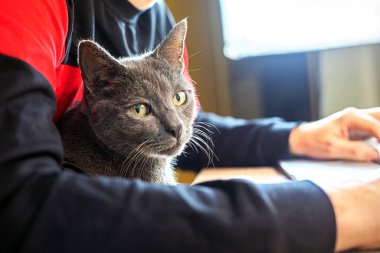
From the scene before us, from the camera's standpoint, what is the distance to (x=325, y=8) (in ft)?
4.44

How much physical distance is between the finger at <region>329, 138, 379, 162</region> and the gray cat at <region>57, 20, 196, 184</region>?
35cm

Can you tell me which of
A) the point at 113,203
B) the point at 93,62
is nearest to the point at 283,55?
the point at 93,62

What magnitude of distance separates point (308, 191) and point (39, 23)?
0.44m

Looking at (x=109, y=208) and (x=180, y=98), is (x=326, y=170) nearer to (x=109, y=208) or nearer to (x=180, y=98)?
(x=180, y=98)

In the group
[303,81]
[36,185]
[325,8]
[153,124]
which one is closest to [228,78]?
[303,81]

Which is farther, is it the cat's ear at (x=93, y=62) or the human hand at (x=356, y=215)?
the cat's ear at (x=93, y=62)

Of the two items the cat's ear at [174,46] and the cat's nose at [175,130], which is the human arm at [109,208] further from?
the cat's ear at [174,46]

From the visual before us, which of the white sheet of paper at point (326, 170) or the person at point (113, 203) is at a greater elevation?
the person at point (113, 203)

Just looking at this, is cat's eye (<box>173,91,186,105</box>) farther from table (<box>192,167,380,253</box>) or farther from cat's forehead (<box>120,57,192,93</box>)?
table (<box>192,167,380,253</box>)

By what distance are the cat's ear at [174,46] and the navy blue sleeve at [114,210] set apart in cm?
39

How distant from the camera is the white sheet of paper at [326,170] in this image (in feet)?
2.48

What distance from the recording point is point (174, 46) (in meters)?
0.86

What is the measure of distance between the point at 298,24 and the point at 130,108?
88 cm

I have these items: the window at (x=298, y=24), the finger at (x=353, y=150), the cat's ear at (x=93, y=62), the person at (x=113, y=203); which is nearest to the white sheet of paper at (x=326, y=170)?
the finger at (x=353, y=150)
